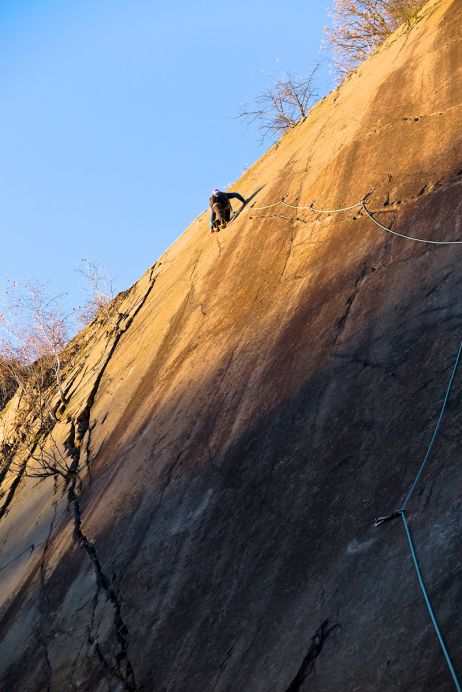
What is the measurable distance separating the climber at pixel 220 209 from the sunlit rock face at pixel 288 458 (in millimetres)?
498

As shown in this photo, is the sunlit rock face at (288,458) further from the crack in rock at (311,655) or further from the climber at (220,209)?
the climber at (220,209)

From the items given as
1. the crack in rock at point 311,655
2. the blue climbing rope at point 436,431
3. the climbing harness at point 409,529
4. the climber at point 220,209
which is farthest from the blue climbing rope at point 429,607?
the climber at point 220,209

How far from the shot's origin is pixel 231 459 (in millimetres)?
6043

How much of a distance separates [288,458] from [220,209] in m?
5.59

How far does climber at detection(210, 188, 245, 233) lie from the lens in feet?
34.0

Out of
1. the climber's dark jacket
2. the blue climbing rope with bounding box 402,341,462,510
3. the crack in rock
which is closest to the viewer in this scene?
the crack in rock

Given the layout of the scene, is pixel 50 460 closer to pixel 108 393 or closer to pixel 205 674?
pixel 108 393

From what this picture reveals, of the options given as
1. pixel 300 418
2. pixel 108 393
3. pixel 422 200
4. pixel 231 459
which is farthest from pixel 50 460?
pixel 422 200

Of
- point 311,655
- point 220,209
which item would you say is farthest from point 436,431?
Result: point 220,209

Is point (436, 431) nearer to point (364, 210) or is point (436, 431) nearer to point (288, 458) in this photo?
point (288, 458)

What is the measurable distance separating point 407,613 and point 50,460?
20.9ft

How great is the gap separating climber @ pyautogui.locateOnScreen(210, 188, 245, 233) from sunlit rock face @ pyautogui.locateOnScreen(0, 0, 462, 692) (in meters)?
0.50

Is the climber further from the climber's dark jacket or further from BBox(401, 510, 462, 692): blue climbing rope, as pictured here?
BBox(401, 510, 462, 692): blue climbing rope

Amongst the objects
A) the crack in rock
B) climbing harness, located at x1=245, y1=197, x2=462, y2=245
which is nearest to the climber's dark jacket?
climbing harness, located at x1=245, y1=197, x2=462, y2=245
